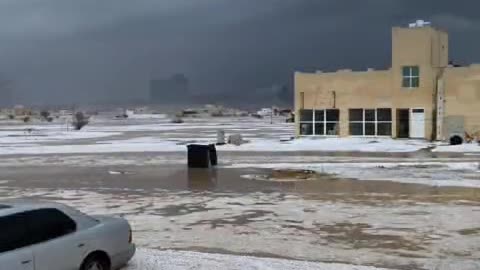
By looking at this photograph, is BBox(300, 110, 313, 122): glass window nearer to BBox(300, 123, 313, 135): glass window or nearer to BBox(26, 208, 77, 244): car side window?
BBox(300, 123, 313, 135): glass window

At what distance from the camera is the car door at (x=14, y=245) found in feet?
24.2

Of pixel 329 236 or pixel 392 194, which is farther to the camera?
pixel 392 194

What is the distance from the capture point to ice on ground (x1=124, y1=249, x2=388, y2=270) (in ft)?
32.7

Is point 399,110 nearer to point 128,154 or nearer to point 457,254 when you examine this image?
point 128,154

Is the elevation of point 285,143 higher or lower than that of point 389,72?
lower

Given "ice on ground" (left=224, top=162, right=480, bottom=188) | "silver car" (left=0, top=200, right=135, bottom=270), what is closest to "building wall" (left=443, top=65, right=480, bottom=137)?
"ice on ground" (left=224, top=162, right=480, bottom=188)

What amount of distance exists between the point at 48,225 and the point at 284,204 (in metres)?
10.4

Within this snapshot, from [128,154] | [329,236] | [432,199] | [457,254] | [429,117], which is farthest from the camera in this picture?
[429,117]

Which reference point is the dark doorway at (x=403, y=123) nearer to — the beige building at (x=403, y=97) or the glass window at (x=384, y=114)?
the beige building at (x=403, y=97)

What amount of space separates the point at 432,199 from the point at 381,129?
1251 inches

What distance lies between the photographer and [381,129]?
50.0 meters

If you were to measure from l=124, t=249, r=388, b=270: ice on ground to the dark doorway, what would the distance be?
1567 inches

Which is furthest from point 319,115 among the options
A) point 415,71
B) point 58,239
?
point 58,239

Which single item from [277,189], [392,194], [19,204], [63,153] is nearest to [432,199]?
[392,194]
